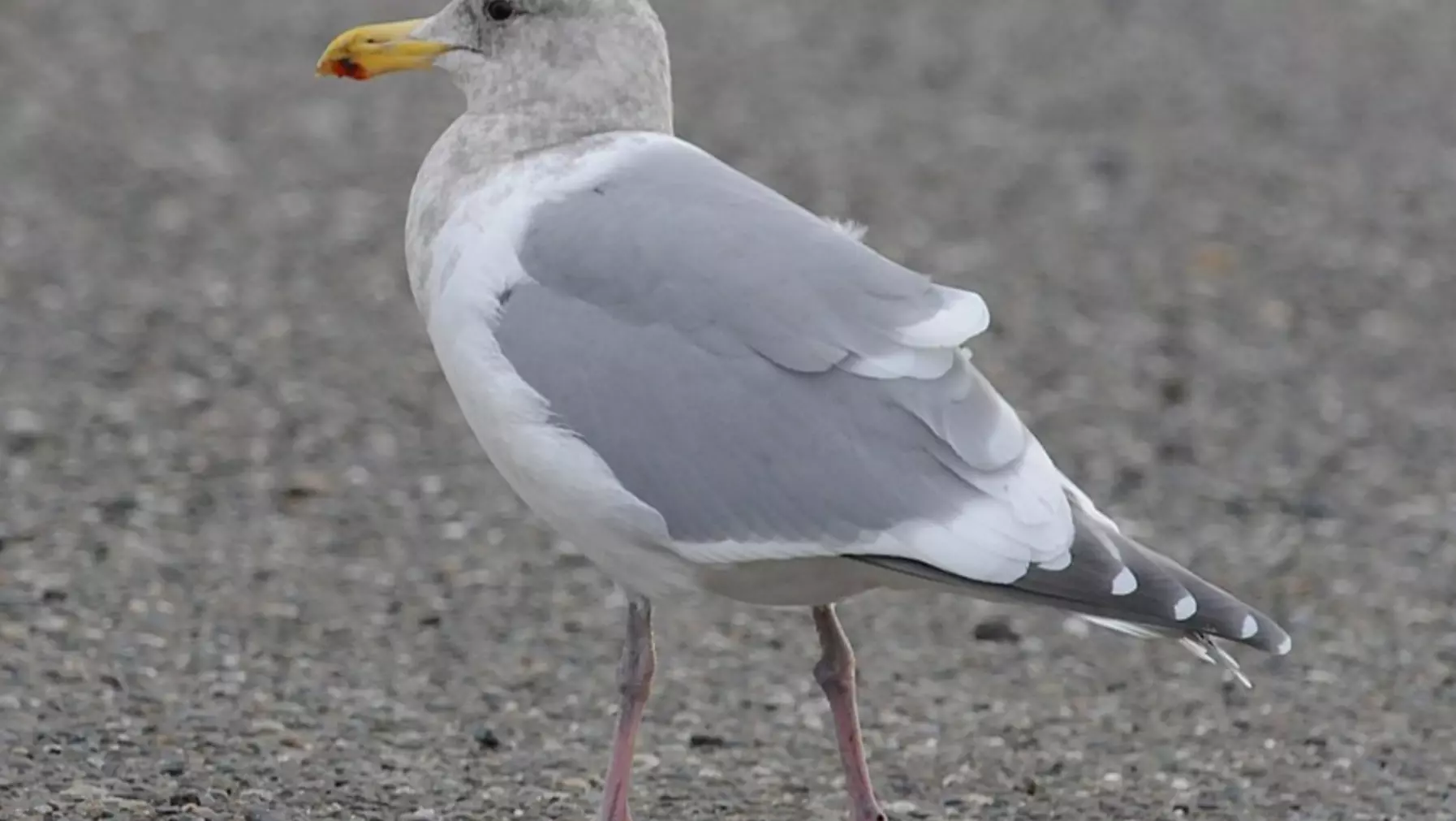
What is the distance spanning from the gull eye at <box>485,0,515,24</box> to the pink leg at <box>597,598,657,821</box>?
1.12 meters

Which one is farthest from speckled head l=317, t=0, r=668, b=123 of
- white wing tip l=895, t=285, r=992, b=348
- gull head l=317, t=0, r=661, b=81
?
white wing tip l=895, t=285, r=992, b=348

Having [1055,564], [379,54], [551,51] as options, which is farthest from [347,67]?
[1055,564]

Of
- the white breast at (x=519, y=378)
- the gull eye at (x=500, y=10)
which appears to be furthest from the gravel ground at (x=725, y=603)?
the gull eye at (x=500, y=10)

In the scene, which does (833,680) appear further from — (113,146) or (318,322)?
(113,146)

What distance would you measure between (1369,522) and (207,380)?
141 inches

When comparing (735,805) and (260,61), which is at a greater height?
Result: (260,61)

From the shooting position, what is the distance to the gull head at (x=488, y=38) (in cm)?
448

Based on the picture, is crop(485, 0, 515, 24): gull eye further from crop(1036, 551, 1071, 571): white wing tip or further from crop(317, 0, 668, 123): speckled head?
crop(1036, 551, 1071, 571): white wing tip

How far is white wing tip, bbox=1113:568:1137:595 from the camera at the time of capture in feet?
12.2

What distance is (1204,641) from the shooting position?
12.8ft

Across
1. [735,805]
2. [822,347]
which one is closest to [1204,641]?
[822,347]

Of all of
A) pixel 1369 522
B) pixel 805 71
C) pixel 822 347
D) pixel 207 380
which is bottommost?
pixel 207 380

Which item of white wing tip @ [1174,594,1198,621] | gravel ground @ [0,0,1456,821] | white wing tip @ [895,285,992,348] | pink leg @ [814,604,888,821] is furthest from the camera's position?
gravel ground @ [0,0,1456,821]

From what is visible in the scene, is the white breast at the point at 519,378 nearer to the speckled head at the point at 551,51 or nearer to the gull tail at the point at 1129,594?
the speckled head at the point at 551,51
